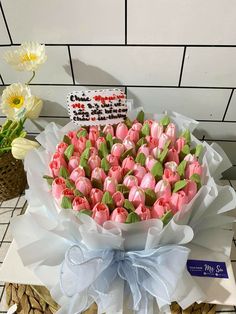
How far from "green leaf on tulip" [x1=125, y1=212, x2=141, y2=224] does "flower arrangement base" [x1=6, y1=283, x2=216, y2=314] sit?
183 millimetres

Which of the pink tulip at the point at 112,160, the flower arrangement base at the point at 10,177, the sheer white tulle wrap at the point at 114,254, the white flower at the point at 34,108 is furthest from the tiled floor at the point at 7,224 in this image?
the pink tulip at the point at 112,160

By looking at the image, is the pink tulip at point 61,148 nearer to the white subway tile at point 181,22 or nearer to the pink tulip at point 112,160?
the pink tulip at point 112,160

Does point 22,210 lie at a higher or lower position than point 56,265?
lower

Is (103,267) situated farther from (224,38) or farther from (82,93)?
(224,38)

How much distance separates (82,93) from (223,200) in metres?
0.34

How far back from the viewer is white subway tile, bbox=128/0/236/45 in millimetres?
566

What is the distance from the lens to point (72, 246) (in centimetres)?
48

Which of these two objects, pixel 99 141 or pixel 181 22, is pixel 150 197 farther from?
pixel 181 22

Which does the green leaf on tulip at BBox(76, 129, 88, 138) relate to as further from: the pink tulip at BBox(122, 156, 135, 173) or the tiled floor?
the tiled floor

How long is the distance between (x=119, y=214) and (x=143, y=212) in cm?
4

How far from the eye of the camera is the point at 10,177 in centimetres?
72

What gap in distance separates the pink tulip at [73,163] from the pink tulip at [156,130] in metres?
0.17

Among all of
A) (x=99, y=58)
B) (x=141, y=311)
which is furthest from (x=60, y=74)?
(x=141, y=311)

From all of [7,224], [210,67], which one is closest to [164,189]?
[210,67]
